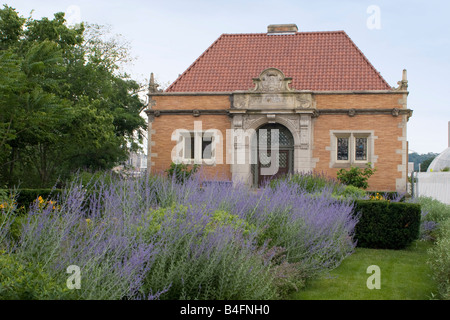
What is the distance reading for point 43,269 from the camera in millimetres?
4848

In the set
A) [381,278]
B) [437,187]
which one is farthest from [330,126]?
[381,278]

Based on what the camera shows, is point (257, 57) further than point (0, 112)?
Yes

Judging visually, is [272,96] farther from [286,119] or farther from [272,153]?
[272,153]

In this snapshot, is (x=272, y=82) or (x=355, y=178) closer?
(x=355, y=178)

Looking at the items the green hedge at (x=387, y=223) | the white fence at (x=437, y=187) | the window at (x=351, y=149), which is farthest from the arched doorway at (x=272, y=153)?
the green hedge at (x=387, y=223)

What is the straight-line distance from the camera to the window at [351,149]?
23.5m

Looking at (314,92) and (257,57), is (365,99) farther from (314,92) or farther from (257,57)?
(257,57)

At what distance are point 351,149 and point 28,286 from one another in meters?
20.9

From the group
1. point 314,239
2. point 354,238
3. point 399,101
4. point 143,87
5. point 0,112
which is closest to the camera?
point 314,239

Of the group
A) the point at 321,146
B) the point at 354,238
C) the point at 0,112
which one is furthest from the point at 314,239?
the point at 321,146

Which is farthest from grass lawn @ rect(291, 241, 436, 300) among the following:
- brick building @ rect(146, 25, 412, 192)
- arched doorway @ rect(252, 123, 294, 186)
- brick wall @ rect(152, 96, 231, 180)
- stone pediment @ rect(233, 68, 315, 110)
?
brick wall @ rect(152, 96, 231, 180)

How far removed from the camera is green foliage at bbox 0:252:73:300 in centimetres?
430

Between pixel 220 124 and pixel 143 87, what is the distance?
15992 millimetres

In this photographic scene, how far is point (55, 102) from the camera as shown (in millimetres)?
16047
